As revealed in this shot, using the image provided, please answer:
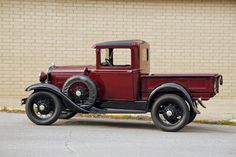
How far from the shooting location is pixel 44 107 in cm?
1180

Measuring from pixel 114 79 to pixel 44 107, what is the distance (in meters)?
1.55

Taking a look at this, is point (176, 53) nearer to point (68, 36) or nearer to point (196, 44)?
point (196, 44)

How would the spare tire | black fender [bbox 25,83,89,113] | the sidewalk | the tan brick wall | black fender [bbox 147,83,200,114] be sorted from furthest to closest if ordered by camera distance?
the tan brick wall, the sidewalk, black fender [bbox 25,83,89,113], the spare tire, black fender [bbox 147,83,200,114]

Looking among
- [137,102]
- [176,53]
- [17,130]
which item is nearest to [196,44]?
[176,53]

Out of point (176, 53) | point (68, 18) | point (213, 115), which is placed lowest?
point (213, 115)

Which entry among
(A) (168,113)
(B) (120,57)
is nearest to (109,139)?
(A) (168,113)

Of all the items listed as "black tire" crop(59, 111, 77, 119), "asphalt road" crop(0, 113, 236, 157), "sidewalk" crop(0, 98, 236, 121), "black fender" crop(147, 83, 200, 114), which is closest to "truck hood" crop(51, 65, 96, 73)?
"black tire" crop(59, 111, 77, 119)

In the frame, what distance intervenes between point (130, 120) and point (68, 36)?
4.05m

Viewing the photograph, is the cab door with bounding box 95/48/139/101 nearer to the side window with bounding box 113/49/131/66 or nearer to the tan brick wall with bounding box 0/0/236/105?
the side window with bounding box 113/49/131/66

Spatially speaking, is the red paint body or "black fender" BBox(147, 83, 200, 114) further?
the red paint body

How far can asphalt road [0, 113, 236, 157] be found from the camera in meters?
9.02

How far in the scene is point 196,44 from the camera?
642 inches

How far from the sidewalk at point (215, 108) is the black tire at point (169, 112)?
90.6 inches

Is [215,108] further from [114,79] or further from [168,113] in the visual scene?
[114,79]
